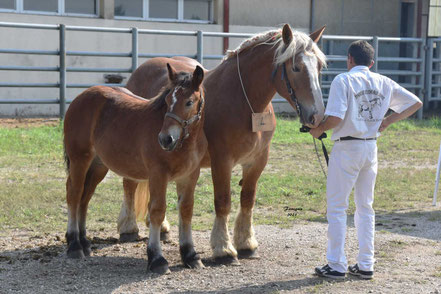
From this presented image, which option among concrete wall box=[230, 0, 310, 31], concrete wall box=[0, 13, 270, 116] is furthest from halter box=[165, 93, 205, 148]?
concrete wall box=[230, 0, 310, 31]

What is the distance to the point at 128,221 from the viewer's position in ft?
23.2

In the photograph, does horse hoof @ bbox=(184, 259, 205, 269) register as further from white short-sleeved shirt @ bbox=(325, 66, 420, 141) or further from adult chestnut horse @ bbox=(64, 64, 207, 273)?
white short-sleeved shirt @ bbox=(325, 66, 420, 141)

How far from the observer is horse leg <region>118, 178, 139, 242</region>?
7.07 metres

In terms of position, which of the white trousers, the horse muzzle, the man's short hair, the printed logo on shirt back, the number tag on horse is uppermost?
the man's short hair

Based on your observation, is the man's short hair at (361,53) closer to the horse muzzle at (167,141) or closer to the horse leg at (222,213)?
the horse leg at (222,213)

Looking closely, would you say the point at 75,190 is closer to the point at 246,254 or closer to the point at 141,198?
the point at 141,198

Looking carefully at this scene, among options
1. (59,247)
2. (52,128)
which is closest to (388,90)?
(59,247)

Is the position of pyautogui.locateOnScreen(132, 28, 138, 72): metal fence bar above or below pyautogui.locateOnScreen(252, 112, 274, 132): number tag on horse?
above

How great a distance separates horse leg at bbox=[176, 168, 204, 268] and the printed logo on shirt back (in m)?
1.51

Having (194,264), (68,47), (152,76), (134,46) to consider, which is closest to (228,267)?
(194,264)

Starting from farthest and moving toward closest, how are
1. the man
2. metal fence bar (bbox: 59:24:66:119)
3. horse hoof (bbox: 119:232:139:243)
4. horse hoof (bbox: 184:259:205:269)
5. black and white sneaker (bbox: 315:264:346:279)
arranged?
metal fence bar (bbox: 59:24:66:119), horse hoof (bbox: 119:232:139:243), horse hoof (bbox: 184:259:205:269), black and white sneaker (bbox: 315:264:346:279), the man

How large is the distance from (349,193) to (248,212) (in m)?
1.25

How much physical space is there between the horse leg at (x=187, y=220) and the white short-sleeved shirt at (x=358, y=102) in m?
1.33

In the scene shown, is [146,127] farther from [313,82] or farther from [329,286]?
[329,286]
